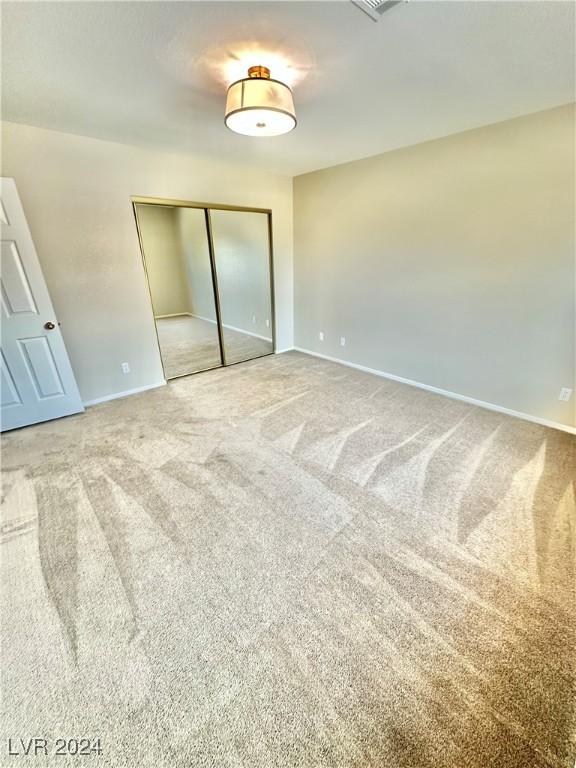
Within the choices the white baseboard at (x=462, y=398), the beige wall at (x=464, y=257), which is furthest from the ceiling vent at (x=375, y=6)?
the white baseboard at (x=462, y=398)

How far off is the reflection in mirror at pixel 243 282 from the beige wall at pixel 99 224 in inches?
12.0

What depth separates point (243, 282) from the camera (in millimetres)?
4227

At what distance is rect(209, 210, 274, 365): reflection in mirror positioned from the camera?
149 inches

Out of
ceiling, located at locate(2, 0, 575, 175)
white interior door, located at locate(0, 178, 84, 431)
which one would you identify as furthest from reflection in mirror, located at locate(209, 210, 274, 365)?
white interior door, located at locate(0, 178, 84, 431)

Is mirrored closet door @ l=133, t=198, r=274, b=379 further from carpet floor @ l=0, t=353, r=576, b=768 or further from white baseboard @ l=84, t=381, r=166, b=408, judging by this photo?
carpet floor @ l=0, t=353, r=576, b=768

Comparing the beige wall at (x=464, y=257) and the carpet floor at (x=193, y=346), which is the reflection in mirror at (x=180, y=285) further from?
the beige wall at (x=464, y=257)

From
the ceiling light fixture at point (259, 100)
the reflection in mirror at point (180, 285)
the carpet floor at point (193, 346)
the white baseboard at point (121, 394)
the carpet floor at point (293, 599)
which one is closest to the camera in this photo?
the carpet floor at point (293, 599)

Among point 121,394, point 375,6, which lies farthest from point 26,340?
point 375,6

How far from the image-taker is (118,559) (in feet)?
5.07

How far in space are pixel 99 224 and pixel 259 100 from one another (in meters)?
2.05

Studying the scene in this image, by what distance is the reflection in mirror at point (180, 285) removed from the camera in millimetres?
3301

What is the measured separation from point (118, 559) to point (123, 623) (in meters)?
0.34

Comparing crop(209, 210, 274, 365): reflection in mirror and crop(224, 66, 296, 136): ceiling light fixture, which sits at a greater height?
crop(224, 66, 296, 136): ceiling light fixture

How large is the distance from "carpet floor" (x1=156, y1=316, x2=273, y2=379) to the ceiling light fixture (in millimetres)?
2355
